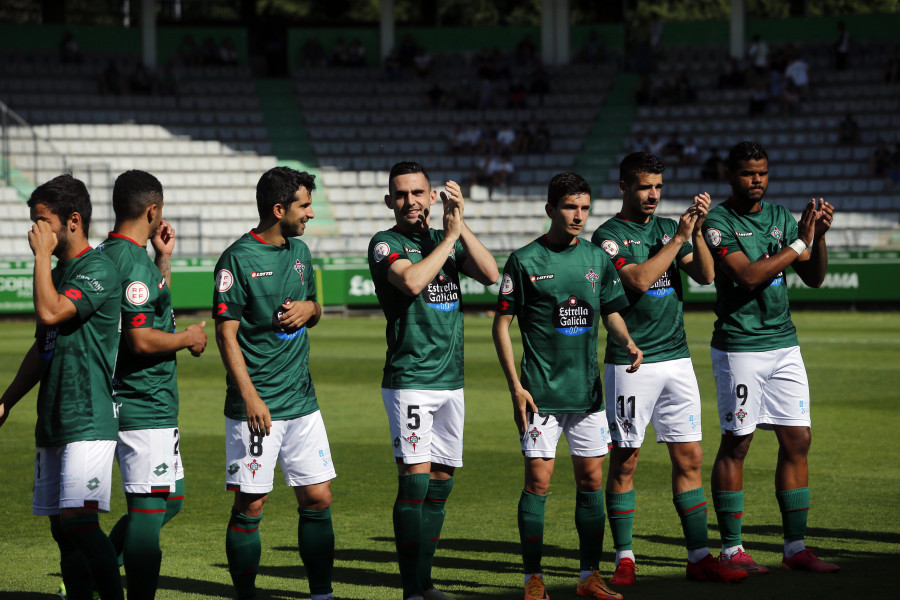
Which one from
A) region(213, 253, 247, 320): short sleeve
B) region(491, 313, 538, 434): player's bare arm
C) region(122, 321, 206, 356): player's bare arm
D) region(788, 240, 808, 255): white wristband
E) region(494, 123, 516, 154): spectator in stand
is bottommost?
region(491, 313, 538, 434): player's bare arm

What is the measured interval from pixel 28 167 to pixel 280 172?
2708 centimetres

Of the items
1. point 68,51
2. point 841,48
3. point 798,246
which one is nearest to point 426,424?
point 798,246

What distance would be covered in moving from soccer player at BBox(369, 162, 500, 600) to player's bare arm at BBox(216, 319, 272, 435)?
0.72m

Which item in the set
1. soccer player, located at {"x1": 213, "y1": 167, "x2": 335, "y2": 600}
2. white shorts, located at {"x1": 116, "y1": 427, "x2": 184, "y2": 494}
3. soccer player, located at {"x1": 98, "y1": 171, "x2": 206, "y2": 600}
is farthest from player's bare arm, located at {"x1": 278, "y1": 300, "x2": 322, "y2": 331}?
white shorts, located at {"x1": 116, "y1": 427, "x2": 184, "y2": 494}

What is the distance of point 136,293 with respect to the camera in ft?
17.2

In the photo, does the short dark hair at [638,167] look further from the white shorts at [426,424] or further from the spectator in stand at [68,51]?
the spectator in stand at [68,51]

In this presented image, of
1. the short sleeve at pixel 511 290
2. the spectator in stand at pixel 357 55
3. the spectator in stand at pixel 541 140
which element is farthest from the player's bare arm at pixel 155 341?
the spectator in stand at pixel 357 55

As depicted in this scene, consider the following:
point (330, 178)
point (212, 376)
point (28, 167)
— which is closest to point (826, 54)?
point (330, 178)

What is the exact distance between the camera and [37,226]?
498 cm

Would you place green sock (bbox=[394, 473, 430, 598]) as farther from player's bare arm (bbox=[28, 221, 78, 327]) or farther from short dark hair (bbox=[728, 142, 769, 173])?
short dark hair (bbox=[728, 142, 769, 173])

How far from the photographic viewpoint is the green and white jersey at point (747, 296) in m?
6.71

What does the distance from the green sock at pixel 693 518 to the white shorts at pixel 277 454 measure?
2.07m

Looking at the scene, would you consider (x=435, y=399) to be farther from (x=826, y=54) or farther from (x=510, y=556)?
(x=826, y=54)

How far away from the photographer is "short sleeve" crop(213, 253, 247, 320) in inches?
213
